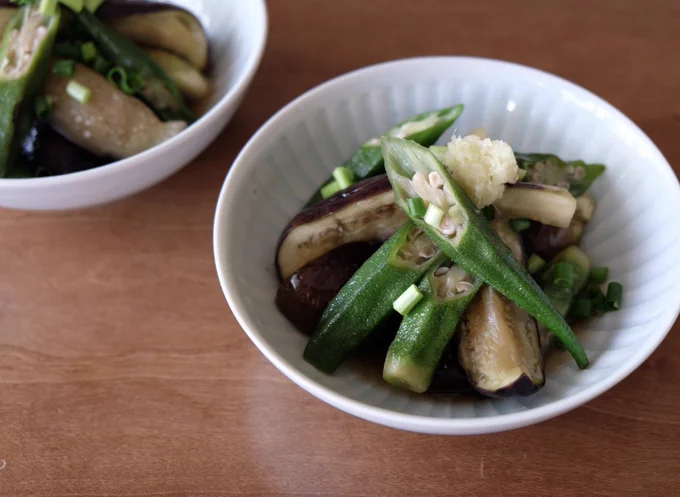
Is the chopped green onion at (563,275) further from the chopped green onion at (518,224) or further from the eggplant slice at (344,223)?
the eggplant slice at (344,223)

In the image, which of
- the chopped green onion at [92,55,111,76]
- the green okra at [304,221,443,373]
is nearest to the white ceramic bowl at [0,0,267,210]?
the chopped green onion at [92,55,111,76]

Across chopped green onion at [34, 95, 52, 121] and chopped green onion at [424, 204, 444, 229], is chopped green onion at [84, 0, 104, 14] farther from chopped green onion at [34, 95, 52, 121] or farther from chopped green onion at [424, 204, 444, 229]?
chopped green onion at [424, 204, 444, 229]

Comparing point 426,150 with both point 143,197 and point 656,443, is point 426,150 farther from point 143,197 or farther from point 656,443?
point 143,197

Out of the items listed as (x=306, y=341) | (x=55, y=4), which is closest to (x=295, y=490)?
(x=306, y=341)

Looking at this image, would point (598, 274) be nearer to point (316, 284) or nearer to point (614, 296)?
point (614, 296)

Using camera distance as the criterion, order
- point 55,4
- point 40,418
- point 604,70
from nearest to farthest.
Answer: point 40,418
point 55,4
point 604,70

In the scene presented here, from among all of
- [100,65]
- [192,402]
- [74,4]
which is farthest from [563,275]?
[74,4]
